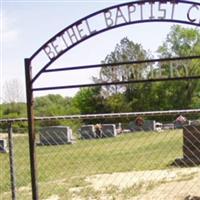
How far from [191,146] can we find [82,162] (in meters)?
3.31

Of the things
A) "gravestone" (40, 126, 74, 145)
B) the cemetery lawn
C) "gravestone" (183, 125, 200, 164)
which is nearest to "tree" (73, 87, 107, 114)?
"gravestone" (40, 126, 74, 145)

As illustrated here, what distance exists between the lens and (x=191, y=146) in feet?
44.8

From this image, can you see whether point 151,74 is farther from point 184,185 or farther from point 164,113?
point 184,185

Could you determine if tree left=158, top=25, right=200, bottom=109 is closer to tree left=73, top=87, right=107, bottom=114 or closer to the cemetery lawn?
tree left=73, top=87, right=107, bottom=114

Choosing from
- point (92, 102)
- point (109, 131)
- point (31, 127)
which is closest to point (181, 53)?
point (92, 102)

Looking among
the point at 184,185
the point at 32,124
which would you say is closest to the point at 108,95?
the point at 184,185

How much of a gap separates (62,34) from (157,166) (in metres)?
7.68

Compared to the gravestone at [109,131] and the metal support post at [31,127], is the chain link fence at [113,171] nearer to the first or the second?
the metal support post at [31,127]

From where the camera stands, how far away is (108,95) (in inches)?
1649

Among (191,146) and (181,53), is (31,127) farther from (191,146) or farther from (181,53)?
Answer: (181,53)

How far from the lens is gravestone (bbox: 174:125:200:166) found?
1316 centimetres

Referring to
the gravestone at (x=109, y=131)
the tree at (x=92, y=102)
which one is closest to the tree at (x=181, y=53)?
the tree at (x=92, y=102)

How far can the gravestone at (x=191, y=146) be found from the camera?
1316 centimetres

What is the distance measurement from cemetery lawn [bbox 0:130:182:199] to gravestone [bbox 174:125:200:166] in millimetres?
466
